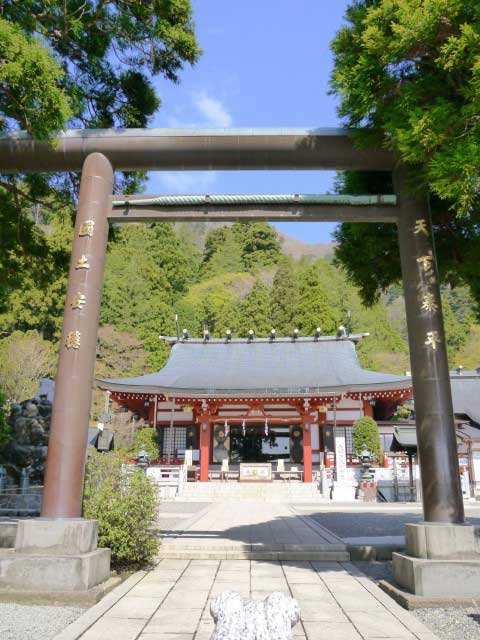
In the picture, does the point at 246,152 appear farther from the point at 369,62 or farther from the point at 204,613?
the point at 204,613

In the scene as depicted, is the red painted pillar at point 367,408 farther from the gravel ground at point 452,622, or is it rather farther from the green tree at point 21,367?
the gravel ground at point 452,622

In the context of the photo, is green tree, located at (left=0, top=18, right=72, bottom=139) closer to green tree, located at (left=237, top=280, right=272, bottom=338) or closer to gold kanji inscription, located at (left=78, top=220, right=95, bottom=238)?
gold kanji inscription, located at (left=78, top=220, right=95, bottom=238)

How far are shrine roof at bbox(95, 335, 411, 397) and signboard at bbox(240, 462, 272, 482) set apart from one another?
108 inches

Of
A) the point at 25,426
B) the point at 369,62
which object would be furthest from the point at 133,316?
the point at 369,62

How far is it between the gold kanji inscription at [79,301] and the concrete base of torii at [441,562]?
4.02 m

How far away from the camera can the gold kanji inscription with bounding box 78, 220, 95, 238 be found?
17.8ft

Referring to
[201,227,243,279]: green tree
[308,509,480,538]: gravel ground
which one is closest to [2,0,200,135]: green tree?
[308,509,480,538]: gravel ground

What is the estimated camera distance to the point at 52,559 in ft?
14.1

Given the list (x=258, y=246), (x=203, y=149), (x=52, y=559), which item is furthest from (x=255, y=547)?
(x=258, y=246)

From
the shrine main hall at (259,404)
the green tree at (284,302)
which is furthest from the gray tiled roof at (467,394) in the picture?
the green tree at (284,302)

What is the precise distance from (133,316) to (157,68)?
31765 mm

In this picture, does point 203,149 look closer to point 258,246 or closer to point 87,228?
point 87,228

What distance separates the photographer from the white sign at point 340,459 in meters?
17.6

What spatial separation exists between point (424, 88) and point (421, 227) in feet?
4.60
